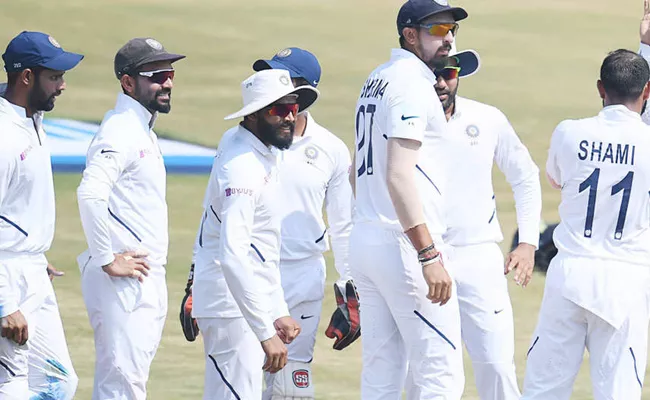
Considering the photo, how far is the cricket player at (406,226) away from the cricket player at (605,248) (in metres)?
0.49

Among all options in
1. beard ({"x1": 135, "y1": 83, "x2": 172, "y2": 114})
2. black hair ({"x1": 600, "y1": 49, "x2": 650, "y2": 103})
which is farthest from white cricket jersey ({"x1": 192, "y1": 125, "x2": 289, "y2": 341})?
black hair ({"x1": 600, "y1": 49, "x2": 650, "y2": 103})

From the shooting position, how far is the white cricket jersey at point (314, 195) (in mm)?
5785

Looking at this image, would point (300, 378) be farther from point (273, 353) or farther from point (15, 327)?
point (15, 327)

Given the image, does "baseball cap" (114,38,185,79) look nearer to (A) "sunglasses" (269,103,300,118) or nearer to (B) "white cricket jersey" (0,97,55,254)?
(B) "white cricket jersey" (0,97,55,254)

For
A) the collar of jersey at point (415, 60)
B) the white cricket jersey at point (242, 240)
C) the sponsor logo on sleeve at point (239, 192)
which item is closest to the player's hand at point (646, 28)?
the collar of jersey at point (415, 60)

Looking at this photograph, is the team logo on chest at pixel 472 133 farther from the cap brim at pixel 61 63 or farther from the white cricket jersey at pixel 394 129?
the cap brim at pixel 61 63

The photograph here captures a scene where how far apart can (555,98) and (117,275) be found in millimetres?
5476

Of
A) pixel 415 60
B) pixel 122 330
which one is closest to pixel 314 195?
pixel 122 330

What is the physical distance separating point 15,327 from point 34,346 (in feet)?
1.01

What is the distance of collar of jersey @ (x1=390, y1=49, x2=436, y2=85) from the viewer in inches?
185

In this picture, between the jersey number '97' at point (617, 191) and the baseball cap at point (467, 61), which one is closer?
the jersey number '97' at point (617, 191)

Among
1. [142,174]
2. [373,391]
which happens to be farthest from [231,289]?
[142,174]

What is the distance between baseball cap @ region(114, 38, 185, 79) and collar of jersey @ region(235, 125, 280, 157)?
908 mm

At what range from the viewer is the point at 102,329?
542cm
